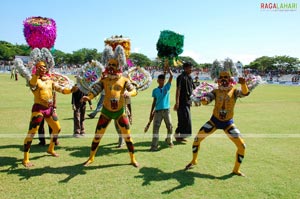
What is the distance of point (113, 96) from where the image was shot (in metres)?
6.04

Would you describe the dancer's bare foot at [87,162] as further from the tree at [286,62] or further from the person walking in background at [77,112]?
the tree at [286,62]

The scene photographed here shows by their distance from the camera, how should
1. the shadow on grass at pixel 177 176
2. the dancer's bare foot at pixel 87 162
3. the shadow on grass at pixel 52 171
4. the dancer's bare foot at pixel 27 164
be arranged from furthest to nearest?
the dancer's bare foot at pixel 87 162, the dancer's bare foot at pixel 27 164, the shadow on grass at pixel 52 171, the shadow on grass at pixel 177 176

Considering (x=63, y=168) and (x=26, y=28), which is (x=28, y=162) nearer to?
(x=63, y=168)

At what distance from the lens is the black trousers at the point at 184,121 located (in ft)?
26.3

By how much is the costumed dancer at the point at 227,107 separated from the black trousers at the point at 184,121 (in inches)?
84.3

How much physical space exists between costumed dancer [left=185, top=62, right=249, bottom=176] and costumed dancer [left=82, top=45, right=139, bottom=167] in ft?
5.12

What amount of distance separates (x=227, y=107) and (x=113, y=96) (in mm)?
2294

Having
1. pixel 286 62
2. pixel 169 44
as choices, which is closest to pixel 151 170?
pixel 169 44

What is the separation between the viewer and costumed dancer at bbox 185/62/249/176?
5676mm

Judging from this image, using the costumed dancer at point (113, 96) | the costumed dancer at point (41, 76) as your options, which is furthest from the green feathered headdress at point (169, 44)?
the costumed dancer at point (41, 76)

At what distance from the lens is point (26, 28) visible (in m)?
6.67

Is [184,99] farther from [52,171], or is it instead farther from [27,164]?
[27,164]

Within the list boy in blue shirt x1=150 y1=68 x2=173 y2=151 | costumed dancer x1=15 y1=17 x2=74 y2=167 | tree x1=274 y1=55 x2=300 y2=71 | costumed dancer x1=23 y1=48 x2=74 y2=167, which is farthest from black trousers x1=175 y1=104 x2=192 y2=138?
tree x1=274 y1=55 x2=300 y2=71

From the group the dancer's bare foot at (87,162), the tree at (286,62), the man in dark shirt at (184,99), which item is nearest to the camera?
the dancer's bare foot at (87,162)
